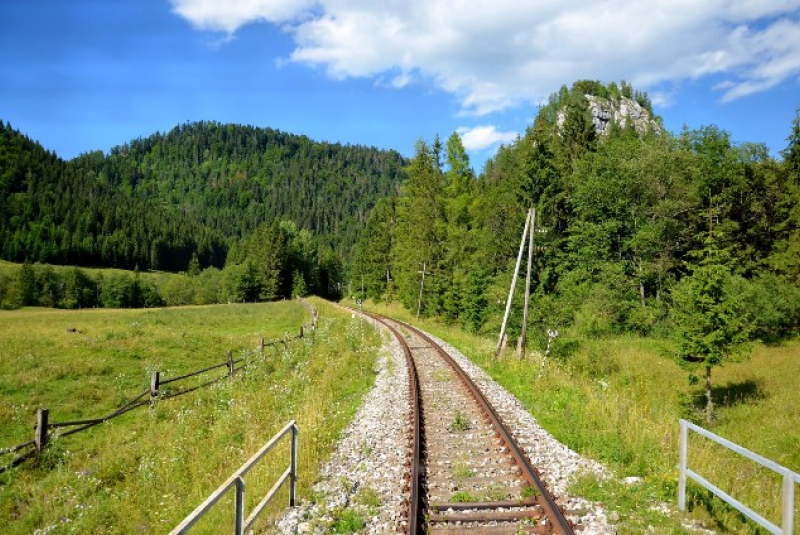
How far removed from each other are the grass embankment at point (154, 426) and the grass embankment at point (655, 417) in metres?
4.84

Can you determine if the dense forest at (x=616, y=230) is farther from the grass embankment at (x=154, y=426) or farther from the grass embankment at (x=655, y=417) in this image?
the grass embankment at (x=154, y=426)

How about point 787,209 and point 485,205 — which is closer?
point 787,209

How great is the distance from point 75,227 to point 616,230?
168485 millimetres

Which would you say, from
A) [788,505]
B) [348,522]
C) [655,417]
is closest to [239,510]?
[348,522]

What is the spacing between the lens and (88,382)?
20.6 metres

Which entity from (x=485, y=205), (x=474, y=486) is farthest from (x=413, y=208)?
(x=474, y=486)

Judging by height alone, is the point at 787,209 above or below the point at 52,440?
above

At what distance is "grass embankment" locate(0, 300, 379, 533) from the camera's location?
8.70 metres

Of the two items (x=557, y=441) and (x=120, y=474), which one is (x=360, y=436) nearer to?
(x=557, y=441)

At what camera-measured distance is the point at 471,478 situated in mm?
7727

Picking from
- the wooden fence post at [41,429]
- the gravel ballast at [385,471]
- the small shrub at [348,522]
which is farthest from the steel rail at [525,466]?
the wooden fence post at [41,429]

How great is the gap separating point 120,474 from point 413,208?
1550 inches

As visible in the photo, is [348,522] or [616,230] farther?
[616,230]

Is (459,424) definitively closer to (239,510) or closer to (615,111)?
(239,510)
